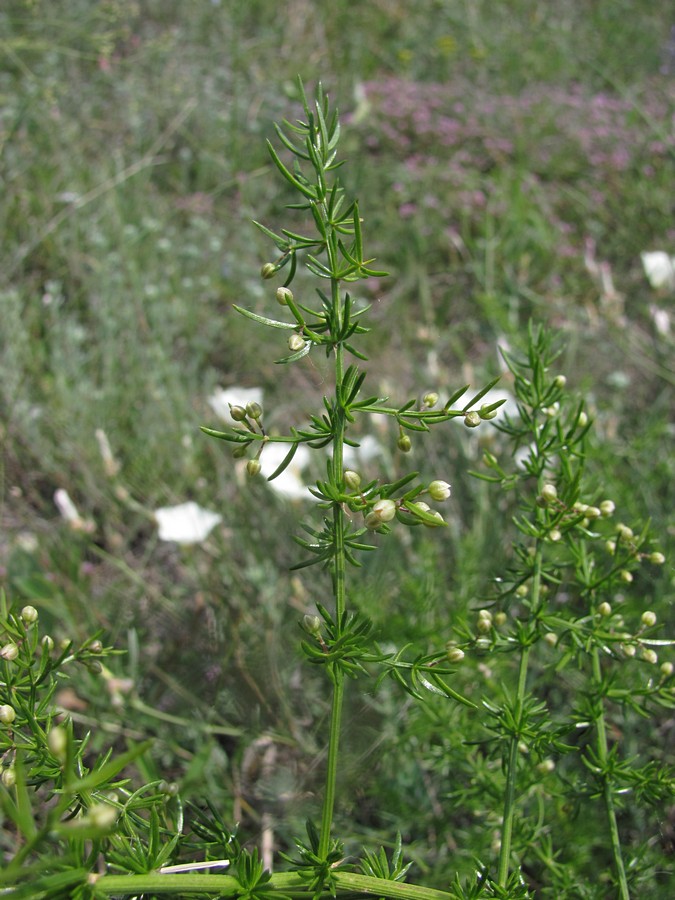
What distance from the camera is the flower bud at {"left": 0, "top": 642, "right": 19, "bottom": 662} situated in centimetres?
54

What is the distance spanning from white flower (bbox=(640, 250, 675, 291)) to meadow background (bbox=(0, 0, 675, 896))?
0.15 m

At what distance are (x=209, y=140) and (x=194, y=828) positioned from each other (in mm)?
3383

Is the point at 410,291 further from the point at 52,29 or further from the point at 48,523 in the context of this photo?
the point at 52,29

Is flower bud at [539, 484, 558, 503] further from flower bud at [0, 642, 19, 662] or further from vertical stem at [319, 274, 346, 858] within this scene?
flower bud at [0, 642, 19, 662]

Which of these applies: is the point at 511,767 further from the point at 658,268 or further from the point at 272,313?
the point at 272,313

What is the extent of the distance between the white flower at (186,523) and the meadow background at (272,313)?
2.4 inches

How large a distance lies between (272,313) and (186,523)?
1.34 m

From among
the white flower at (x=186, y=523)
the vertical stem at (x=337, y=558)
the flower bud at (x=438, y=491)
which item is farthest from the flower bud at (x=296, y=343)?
the white flower at (x=186, y=523)

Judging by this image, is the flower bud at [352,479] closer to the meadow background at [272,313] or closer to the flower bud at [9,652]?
the meadow background at [272,313]

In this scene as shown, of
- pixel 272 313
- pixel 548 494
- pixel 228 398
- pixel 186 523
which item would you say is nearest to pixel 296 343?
pixel 548 494

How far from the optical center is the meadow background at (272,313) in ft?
4.35

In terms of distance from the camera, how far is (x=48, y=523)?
77.5 inches

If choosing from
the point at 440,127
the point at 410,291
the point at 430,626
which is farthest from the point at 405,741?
the point at 440,127

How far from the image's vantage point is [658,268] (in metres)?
2.14
